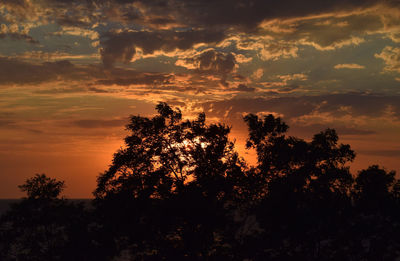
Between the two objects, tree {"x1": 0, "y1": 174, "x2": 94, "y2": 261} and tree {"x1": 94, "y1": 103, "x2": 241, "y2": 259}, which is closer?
tree {"x1": 94, "y1": 103, "x2": 241, "y2": 259}

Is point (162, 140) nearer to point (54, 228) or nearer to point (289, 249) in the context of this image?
point (289, 249)

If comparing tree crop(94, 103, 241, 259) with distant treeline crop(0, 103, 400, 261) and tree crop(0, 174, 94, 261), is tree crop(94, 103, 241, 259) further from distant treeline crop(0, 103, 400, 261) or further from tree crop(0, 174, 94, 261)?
tree crop(0, 174, 94, 261)

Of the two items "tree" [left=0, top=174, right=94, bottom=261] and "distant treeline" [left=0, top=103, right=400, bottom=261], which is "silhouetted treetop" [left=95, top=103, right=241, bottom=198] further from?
"tree" [left=0, top=174, right=94, bottom=261]

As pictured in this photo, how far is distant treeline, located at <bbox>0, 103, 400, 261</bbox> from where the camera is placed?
1176 inches

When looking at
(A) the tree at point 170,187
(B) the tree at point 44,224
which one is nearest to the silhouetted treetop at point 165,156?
(A) the tree at point 170,187

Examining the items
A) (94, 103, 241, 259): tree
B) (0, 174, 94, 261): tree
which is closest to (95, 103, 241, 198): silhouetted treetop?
(94, 103, 241, 259): tree

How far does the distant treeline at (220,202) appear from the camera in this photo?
1176 inches

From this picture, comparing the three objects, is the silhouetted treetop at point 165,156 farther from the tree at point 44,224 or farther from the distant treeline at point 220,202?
the tree at point 44,224

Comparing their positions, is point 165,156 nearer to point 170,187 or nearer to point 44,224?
point 170,187

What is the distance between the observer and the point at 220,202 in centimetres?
3098

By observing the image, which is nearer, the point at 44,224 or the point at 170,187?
the point at 170,187

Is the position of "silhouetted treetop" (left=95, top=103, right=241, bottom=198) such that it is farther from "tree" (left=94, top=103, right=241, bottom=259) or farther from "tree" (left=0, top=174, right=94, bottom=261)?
"tree" (left=0, top=174, right=94, bottom=261)

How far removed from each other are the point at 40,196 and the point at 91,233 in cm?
1424

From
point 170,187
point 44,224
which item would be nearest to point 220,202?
point 170,187
